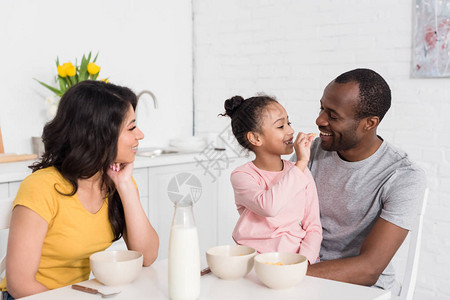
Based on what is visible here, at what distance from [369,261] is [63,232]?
0.91 metres

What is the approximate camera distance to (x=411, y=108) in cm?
308

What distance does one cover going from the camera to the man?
1779mm

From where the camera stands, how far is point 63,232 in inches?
62.0

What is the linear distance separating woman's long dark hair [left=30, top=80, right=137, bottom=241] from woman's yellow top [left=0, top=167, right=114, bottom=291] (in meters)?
0.03

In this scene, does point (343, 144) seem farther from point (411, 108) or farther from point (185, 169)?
point (185, 169)

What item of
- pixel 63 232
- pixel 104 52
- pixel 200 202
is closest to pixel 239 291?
pixel 63 232

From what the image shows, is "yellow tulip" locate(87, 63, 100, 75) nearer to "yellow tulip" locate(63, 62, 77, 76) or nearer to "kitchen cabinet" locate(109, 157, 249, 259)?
"yellow tulip" locate(63, 62, 77, 76)

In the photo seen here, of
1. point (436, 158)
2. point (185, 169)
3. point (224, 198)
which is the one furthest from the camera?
point (224, 198)

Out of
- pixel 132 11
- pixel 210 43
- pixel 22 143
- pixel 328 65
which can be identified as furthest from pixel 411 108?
pixel 22 143

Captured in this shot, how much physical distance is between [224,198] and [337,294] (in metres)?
2.33

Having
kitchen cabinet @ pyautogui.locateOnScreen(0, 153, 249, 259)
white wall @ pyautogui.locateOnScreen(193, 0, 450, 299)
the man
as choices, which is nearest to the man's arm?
the man

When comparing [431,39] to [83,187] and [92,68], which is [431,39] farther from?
[83,187]

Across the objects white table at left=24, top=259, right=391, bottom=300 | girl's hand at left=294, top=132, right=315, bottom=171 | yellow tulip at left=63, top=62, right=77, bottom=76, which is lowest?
white table at left=24, top=259, right=391, bottom=300

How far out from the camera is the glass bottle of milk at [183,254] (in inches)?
48.3
